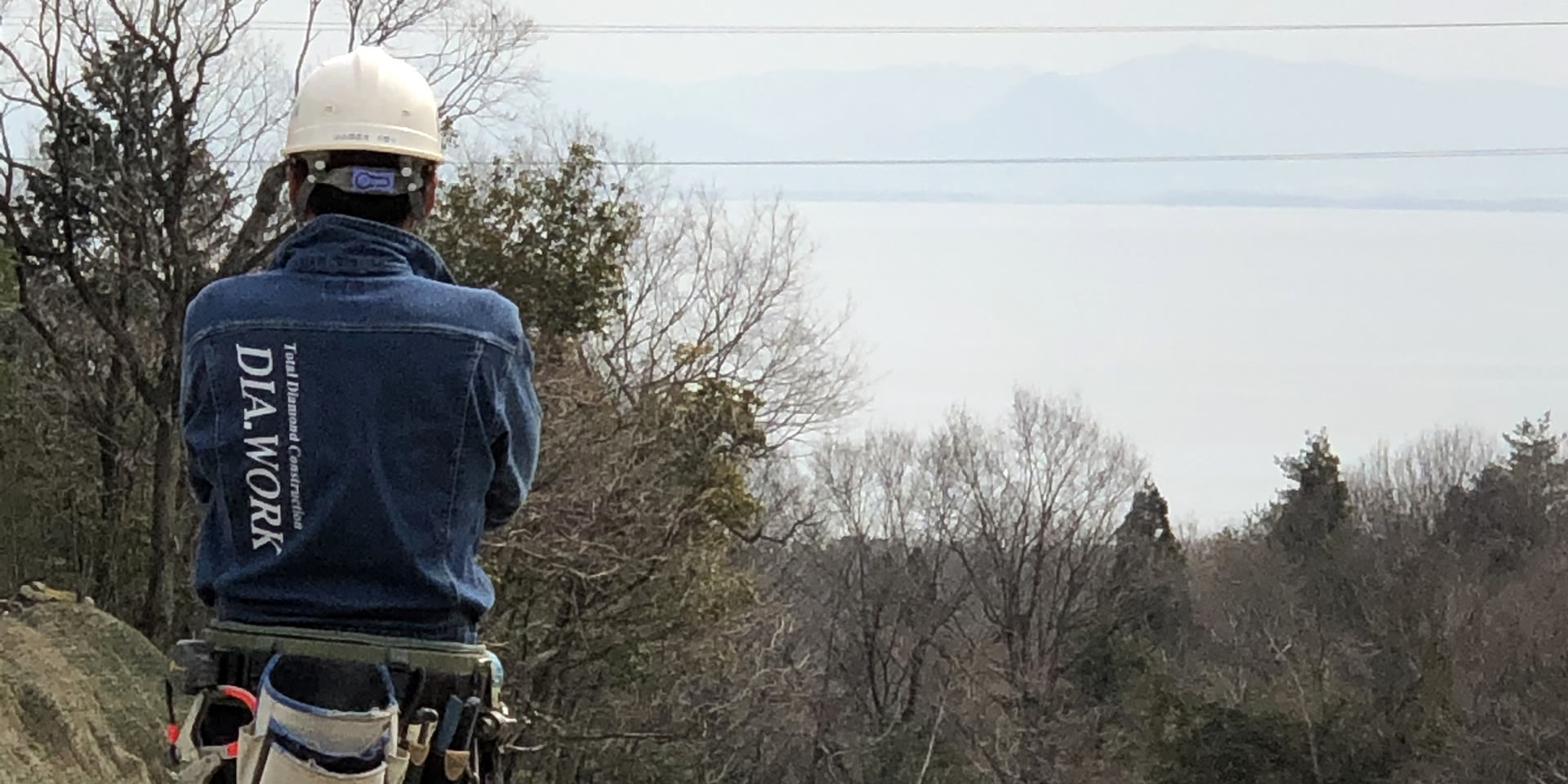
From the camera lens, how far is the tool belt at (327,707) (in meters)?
3.06

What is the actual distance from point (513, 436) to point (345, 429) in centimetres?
32

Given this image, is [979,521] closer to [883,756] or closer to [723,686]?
[883,756]

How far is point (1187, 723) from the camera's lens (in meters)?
31.7

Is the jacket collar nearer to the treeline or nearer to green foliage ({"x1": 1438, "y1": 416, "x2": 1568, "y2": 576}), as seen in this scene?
the treeline

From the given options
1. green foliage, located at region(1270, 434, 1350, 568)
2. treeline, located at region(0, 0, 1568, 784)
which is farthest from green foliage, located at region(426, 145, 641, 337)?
green foliage, located at region(1270, 434, 1350, 568)

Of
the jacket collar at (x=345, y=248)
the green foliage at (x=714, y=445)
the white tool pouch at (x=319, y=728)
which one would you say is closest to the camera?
the white tool pouch at (x=319, y=728)

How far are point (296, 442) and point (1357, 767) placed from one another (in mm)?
30941

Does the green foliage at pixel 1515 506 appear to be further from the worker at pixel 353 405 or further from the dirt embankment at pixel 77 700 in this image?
the worker at pixel 353 405

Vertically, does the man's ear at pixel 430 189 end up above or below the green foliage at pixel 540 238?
below

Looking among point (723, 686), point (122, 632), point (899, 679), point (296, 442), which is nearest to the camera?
point (296, 442)

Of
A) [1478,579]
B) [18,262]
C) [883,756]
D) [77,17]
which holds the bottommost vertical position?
[883,756]

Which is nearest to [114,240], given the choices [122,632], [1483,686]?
[122,632]

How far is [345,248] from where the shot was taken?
125 inches

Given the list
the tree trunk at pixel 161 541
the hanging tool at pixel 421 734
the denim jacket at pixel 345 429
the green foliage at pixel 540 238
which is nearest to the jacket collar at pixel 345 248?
the denim jacket at pixel 345 429
